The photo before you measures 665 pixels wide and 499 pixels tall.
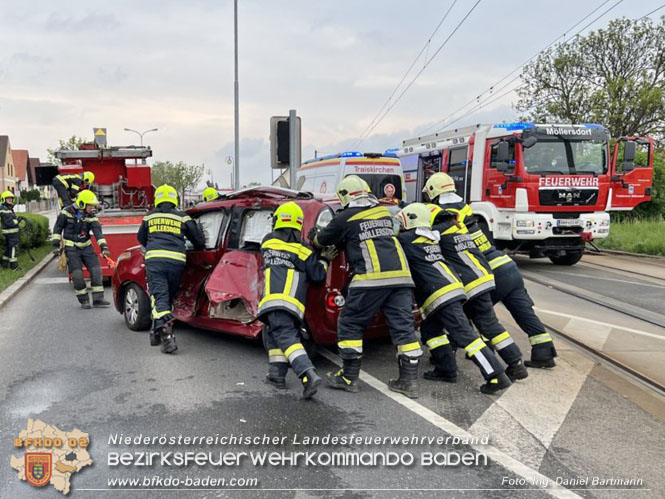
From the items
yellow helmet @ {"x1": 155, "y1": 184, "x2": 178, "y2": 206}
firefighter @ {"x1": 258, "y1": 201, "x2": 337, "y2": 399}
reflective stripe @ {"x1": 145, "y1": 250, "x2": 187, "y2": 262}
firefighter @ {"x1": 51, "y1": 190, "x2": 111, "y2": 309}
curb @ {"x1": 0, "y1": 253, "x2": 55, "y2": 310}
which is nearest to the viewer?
firefighter @ {"x1": 258, "y1": 201, "x2": 337, "y2": 399}

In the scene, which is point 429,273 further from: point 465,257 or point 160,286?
point 160,286

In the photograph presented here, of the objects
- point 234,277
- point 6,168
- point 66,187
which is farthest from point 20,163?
point 234,277

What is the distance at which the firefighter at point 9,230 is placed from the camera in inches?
473

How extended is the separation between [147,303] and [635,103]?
27.8 m

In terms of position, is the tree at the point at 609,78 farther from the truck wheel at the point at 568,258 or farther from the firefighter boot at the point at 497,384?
the firefighter boot at the point at 497,384

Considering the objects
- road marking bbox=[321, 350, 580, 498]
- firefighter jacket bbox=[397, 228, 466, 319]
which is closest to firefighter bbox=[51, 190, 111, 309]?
road marking bbox=[321, 350, 580, 498]

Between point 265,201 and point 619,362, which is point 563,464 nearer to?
point 619,362

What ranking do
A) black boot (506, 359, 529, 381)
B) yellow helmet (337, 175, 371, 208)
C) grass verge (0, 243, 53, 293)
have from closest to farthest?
yellow helmet (337, 175, 371, 208)
black boot (506, 359, 529, 381)
grass verge (0, 243, 53, 293)

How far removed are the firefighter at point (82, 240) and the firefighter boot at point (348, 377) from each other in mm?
5067

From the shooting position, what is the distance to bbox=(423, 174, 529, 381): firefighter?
503 centimetres

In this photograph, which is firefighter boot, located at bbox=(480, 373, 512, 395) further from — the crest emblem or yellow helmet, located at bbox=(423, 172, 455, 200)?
the crest emblem

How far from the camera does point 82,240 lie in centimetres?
877

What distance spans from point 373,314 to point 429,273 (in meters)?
0.59

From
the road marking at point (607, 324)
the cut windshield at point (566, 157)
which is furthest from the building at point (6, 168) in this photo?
the road marking at point (607, 324)
